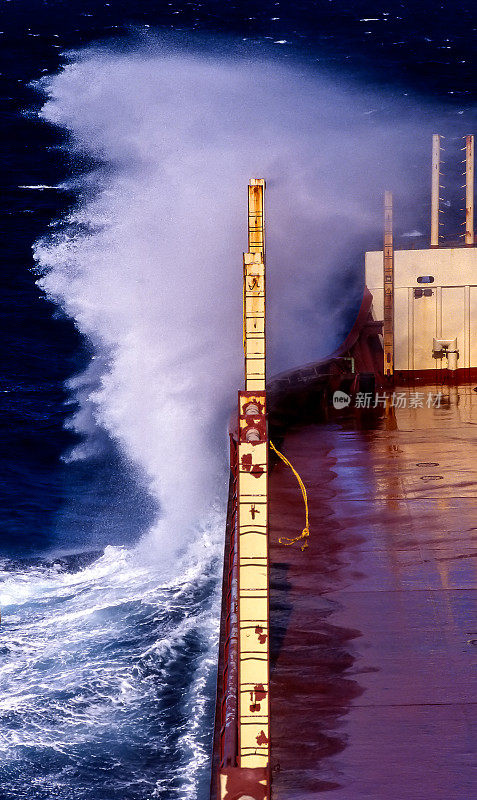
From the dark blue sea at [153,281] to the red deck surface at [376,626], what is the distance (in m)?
3.98

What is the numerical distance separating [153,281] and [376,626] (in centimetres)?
4622

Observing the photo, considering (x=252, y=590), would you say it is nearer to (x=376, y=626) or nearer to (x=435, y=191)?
(x=376, y=626)

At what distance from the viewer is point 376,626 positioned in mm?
11305

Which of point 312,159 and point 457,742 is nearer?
point 457,742

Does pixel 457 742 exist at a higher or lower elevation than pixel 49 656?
higher

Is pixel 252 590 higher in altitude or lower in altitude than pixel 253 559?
lower

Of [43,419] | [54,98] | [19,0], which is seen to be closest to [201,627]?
[43,419]

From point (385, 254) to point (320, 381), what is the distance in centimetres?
Answer: 437

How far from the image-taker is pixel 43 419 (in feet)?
153

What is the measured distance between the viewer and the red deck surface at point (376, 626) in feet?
28.2

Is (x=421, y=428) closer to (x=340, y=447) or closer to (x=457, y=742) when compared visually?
(x=340, y=447)

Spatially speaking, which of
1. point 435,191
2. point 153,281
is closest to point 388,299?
point 435,191
